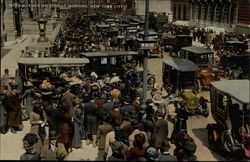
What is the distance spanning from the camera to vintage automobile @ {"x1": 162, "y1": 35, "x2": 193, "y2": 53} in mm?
32969

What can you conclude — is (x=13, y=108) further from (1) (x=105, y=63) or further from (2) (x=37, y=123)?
(1) (x=105, y=63)

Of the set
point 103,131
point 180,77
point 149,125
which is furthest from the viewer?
point 180,77

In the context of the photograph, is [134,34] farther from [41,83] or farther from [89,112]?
[89,112]

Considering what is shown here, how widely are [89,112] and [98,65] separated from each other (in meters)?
9.15

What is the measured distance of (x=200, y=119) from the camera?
14.9m

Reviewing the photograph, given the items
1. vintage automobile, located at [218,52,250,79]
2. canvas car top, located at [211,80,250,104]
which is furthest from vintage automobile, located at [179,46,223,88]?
canvas car top, located at [211,80,250,104]

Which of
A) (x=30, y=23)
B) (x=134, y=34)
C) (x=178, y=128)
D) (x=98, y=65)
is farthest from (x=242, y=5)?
(x=178, y=128)

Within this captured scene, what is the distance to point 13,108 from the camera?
40.6ft

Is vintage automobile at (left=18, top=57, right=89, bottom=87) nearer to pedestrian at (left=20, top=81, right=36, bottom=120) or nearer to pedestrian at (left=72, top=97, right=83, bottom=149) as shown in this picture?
pedestrian at (left=20, top=81, right=36, bottom=120)

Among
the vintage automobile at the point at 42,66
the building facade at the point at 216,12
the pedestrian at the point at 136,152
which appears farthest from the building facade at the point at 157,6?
the pedestrian at the point at 136,152

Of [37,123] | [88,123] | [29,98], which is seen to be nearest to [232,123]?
[88,123]

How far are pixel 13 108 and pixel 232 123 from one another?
6.79 m

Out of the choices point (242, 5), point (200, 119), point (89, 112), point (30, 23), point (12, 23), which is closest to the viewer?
point (89, 112)

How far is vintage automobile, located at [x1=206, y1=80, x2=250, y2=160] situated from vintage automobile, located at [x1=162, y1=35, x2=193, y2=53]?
837 inches
